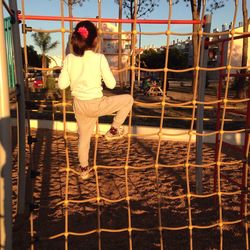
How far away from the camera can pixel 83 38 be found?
Answer: 2.38 meters

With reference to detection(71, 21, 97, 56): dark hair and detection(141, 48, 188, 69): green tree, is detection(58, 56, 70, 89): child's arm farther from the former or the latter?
detection(141, 48, 188, 69): green tree

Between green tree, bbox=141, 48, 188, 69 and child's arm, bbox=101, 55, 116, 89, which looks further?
green tree, bbox=141, 48, 188, 69

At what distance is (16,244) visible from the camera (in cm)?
288

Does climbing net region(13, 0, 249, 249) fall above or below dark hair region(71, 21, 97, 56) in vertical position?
below

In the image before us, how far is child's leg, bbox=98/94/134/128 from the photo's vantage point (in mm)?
2582

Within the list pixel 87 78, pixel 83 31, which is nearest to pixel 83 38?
pixel 83 31

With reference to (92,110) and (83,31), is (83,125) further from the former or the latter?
(83,31)

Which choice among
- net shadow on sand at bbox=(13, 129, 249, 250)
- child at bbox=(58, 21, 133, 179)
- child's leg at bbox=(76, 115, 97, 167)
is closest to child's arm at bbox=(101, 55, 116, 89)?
child at bbox=(58, 21, 133, 179)

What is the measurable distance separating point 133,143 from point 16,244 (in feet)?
12.7

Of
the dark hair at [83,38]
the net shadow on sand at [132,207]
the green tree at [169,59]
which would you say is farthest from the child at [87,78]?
the green tree at [169,59]

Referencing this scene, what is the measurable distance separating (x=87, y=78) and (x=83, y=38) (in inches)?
10.3

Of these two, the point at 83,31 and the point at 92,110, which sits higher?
the point at 83,31

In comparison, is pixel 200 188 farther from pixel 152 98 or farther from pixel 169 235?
pixel 152 98

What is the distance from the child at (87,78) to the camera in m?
2.40
